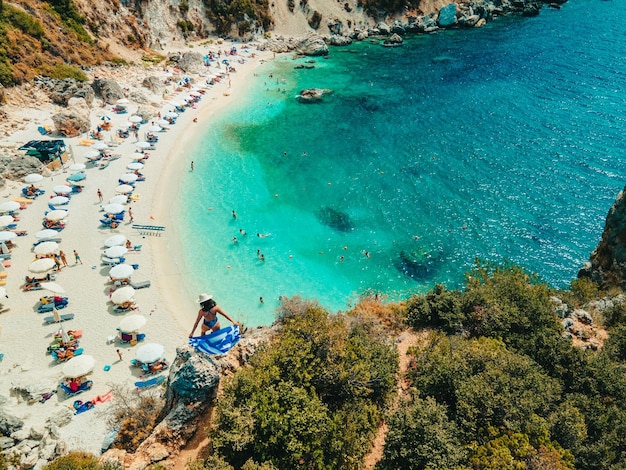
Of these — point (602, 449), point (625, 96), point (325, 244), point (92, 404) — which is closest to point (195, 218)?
point (325, 244)

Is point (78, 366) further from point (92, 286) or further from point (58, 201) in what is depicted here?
point (58, 201)

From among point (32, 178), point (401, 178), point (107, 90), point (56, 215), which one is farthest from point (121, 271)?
point (107, 90)

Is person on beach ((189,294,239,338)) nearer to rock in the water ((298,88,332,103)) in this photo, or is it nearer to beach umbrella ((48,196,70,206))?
beach umbrella ((48,196,70,206))

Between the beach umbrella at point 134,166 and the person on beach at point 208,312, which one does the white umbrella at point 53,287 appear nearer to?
the person on beach at point 208,312

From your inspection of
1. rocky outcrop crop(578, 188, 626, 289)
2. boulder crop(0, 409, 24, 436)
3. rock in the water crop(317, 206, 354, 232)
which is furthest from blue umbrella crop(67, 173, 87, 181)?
rocky outcrop crop(578, 188, 626, 289)

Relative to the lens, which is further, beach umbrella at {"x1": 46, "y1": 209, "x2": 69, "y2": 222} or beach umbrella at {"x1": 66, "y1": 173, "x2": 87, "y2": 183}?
beach umbrella at {"x1": 66, "y1": 173, "x2": 87, "y2": 183}

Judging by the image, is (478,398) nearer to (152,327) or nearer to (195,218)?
(152,327)
